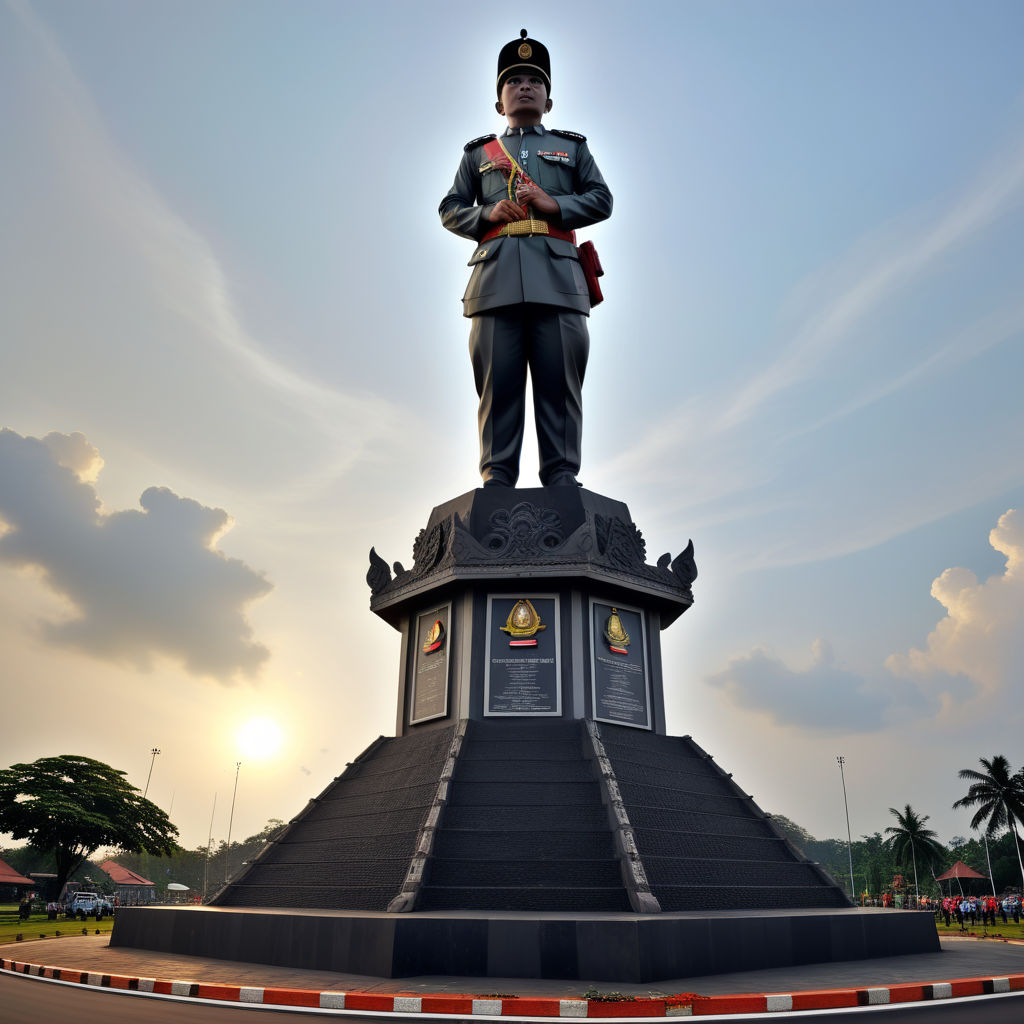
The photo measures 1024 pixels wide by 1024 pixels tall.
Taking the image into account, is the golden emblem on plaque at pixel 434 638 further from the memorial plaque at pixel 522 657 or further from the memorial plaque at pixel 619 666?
the memorial plaque at pixel 619 666

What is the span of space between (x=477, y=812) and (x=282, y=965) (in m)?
A: 3.31

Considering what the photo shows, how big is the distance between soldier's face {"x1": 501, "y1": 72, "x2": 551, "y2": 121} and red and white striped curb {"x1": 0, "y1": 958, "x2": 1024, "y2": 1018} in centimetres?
1568

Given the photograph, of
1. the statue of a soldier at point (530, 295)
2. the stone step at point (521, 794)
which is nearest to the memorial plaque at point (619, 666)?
the stone step at point (521, 794)

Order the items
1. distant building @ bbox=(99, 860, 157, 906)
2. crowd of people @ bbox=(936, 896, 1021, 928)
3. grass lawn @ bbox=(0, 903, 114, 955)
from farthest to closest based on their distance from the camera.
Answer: distant building @ bbox=(99, 860, 157, 906) < crowd of people @ bbox=(936, 896, 1021, 928) < grass lawn @ bbox=(0, 903, 114, 955)

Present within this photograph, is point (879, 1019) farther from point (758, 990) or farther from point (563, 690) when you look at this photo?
point (563, 690)

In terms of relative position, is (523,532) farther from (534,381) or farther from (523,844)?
(523,844)

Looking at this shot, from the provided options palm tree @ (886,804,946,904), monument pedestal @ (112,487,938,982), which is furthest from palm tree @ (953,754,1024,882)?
monument pedestal @ (112,487,938,982)

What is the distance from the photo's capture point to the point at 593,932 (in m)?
8.01

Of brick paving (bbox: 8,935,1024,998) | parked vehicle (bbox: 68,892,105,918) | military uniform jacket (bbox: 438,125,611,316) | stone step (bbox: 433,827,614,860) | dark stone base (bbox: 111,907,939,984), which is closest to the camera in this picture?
brick paving (bbox: 8,935,1024,998)

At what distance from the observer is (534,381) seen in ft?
54.3

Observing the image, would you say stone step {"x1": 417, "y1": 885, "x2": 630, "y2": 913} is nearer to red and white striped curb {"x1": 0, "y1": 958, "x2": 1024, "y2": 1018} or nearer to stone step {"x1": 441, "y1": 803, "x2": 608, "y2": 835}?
stone step {"x1": 441, "y1": 803, "x2": 608, "y2": 835}

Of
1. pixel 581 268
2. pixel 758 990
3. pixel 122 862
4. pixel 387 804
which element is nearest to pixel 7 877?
pixel 387 804

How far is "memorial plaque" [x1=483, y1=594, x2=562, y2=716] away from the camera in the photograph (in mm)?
13539

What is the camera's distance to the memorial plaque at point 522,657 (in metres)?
13.5
